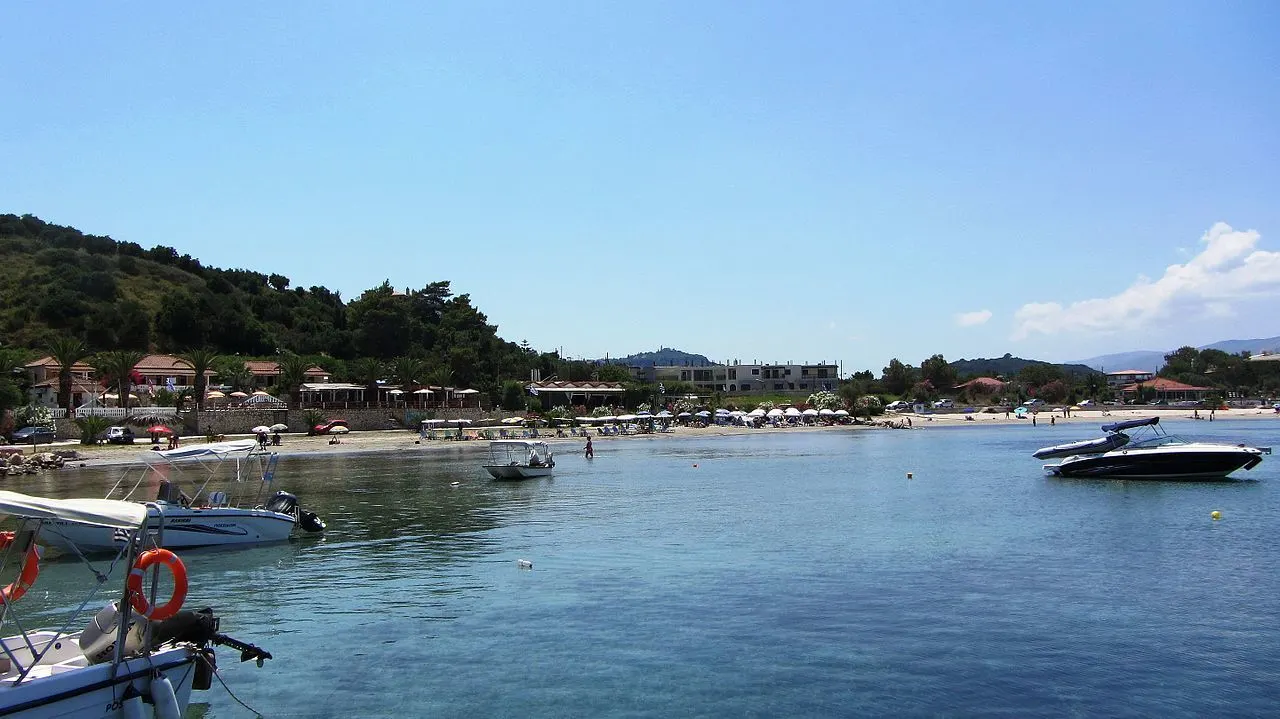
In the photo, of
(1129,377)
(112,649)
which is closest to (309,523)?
(112,649)

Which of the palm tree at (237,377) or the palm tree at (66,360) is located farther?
the palm tree at (237,377)

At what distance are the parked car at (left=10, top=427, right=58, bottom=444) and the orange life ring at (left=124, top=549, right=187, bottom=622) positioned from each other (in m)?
61.7

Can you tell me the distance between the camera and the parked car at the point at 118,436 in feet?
219

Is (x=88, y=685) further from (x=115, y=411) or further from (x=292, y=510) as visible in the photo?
(x=115, y=411)

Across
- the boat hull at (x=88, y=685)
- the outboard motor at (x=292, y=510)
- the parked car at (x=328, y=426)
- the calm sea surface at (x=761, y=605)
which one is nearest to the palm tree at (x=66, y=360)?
the parked car at (x=328, y=426)

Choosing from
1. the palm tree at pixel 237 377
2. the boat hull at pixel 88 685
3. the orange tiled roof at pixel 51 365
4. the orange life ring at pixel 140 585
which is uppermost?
the orange tiled roof at pixel 51 365

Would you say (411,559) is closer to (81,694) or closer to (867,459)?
(81,694)

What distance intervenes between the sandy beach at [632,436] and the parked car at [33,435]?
1.15 meters

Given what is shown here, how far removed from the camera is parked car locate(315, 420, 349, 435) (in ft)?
275

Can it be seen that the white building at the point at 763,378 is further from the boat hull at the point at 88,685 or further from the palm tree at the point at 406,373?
the boat hull at the point at 88,685

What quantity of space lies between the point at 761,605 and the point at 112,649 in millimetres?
12635

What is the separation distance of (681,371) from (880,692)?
568 ft

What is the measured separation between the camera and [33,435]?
63.9m

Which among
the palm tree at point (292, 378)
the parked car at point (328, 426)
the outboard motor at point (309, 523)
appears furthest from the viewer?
the palm tree at point (292, 378)
